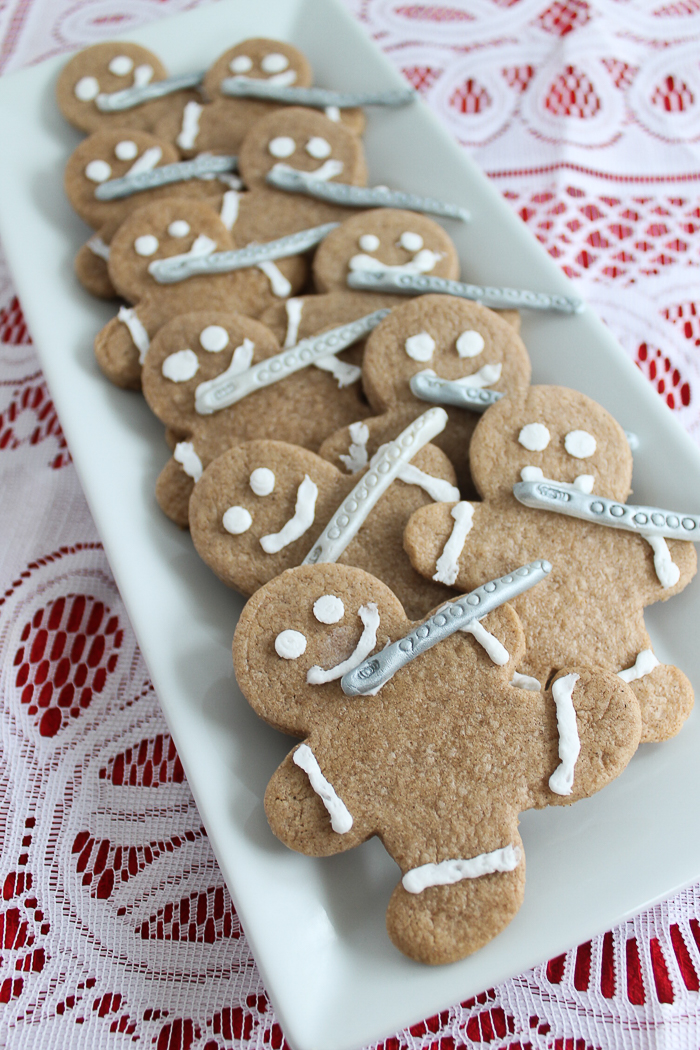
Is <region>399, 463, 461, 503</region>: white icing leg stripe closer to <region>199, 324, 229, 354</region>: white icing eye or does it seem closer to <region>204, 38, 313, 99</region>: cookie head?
<region>199, 324, 229, 354</region>: white icing eye

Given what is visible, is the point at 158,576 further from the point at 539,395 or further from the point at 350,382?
the point at 539,395

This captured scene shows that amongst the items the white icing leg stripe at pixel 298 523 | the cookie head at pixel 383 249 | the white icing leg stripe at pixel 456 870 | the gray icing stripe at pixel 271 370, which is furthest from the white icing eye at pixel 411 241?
the white icing leg stripe at pixel 456 870

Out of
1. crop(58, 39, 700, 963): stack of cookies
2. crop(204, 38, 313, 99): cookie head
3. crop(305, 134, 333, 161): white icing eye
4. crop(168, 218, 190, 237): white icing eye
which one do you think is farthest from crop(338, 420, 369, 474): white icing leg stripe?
crop(204, 38, 313, 99): cookie head

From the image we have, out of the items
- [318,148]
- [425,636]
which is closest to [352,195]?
[318,148]

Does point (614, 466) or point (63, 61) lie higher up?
point (63, 61)

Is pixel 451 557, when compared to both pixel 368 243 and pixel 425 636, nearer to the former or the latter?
pixel 425 636

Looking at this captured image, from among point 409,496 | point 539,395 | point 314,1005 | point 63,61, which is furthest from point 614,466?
point 63,61
